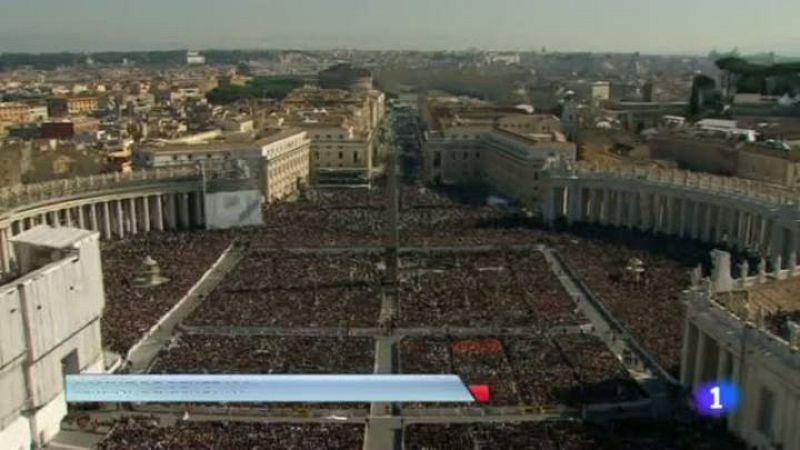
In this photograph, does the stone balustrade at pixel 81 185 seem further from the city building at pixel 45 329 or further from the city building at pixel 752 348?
the city building at pixel 752 348

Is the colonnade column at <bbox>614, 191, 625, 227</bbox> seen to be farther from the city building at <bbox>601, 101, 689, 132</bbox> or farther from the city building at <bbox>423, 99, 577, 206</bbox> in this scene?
the city building at <bbox>601, 101, 689, 132</bbox>

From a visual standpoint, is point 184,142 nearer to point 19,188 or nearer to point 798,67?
point 19,188

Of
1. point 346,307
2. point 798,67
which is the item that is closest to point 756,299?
point 346,307

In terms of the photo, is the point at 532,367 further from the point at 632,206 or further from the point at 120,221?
the point at 120,221

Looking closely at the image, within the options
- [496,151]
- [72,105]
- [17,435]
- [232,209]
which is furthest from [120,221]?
[72,105]

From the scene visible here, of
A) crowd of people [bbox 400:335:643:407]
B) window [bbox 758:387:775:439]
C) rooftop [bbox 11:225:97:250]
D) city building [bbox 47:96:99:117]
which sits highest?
rooftop [bbox 11:225:97:250]

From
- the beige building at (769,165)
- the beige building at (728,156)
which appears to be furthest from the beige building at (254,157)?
the beige building at (769,165)

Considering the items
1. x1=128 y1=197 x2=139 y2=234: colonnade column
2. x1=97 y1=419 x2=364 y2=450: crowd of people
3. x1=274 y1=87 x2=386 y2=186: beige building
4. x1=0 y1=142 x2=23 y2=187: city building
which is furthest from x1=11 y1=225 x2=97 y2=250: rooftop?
x1=274 y1=87 x2=386 y2=186: beige building
